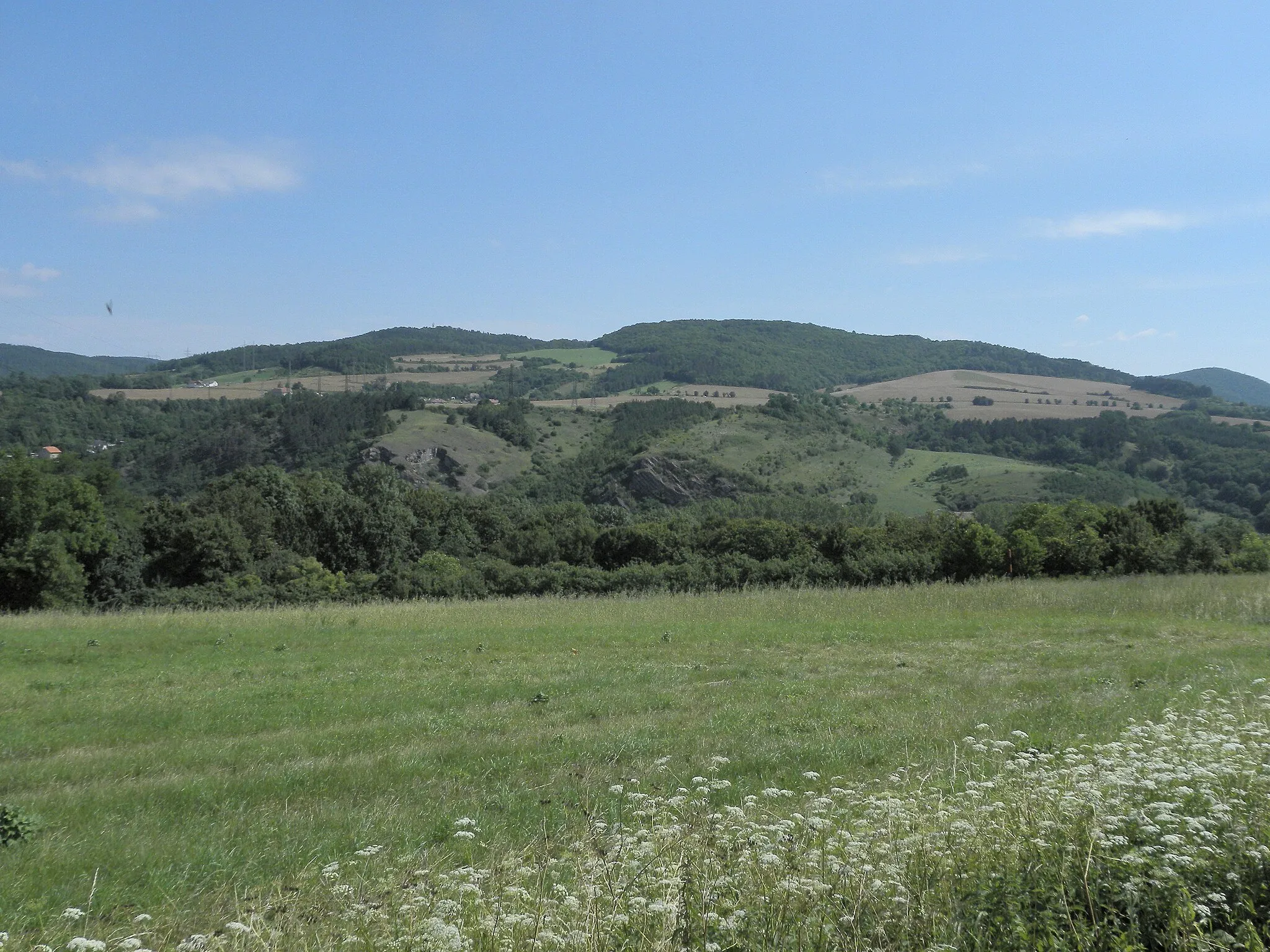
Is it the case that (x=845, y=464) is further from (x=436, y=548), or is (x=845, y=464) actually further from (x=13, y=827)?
(x=13, y=827)

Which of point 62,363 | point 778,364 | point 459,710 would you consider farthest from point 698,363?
A: point 459,710

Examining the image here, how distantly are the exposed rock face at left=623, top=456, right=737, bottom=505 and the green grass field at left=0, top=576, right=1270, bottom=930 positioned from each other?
2924 inches

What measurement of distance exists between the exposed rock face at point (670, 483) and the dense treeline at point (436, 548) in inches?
1417

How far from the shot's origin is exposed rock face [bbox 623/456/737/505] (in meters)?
96.2

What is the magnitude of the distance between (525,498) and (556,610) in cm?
7009

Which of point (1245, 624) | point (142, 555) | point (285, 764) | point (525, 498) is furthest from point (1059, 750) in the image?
point (525, 498)

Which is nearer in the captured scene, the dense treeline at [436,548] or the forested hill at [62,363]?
the dense treeline at [436,548]

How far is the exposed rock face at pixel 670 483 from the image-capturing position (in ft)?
316

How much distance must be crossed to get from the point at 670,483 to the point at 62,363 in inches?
4456

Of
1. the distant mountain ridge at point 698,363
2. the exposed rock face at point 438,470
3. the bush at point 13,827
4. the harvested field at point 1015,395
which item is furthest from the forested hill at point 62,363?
the bush at point 13,827

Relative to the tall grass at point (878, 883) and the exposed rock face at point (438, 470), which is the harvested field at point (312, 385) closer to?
the exposed rock face at point (438, 470)

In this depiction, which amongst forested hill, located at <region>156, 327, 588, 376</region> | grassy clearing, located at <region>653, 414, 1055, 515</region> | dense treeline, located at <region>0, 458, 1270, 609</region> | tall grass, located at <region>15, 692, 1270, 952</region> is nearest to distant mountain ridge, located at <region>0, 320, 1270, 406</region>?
forested hill, located at <region>156, 327, 588, 376</region>

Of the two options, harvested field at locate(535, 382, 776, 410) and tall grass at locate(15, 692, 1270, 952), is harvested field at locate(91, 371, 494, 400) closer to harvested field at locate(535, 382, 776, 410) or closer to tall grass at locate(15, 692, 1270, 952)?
harvested field at locate(535, 382, 776, 410)

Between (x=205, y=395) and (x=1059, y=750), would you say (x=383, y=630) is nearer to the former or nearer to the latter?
(x=1059, y=750)
